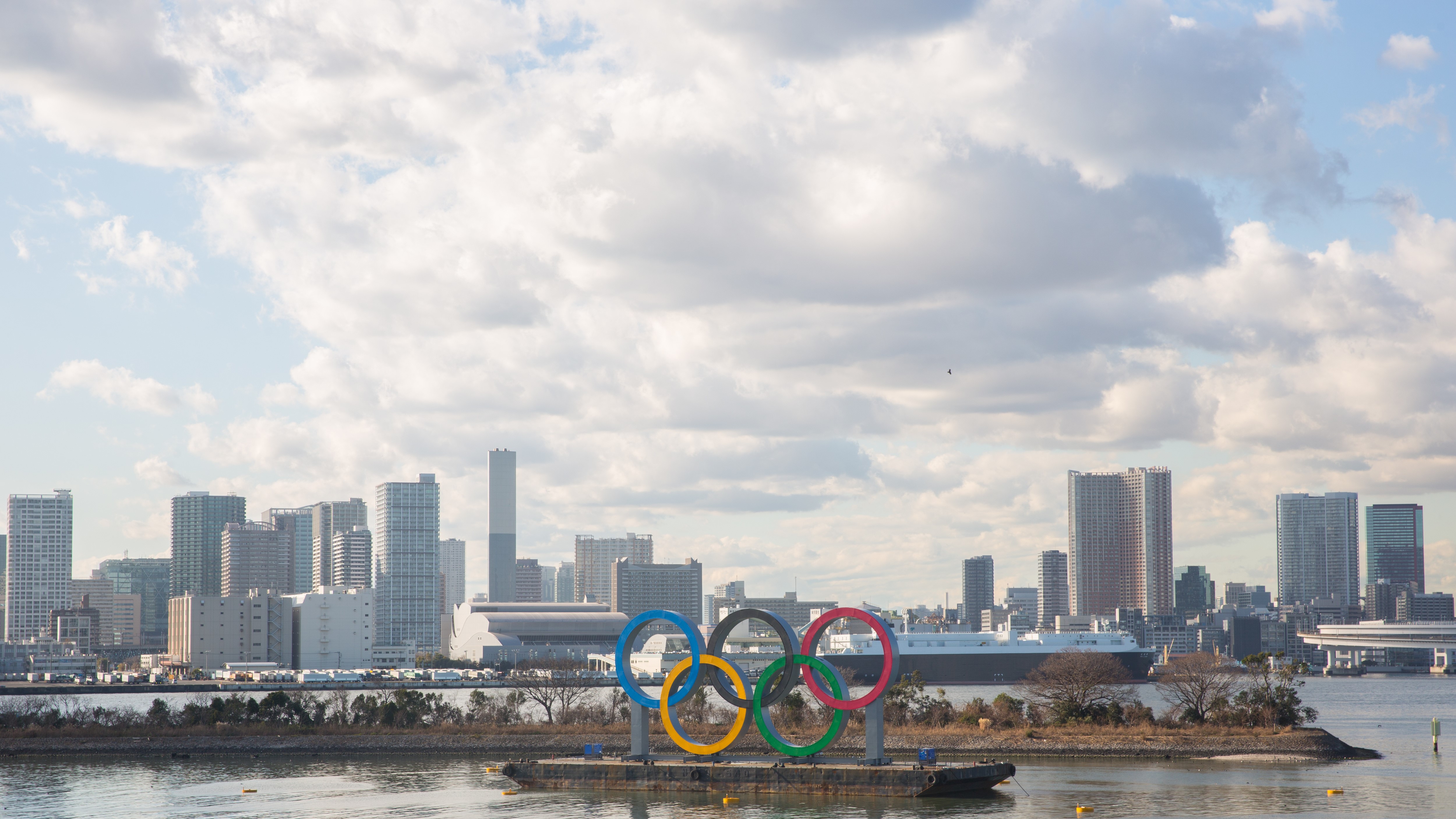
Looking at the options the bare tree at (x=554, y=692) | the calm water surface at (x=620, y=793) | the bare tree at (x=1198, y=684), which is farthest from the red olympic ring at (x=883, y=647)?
the bare tree at (x=554, y=692)

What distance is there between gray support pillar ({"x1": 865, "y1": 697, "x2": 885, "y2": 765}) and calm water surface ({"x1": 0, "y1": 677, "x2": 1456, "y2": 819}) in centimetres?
335

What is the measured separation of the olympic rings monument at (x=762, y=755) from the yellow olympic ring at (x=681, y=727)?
68mm

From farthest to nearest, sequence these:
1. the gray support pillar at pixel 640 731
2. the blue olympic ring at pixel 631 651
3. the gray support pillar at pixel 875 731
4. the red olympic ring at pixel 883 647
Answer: the gray support pillar at pixel 640 731
the blue olympic ring at pixel 631 651
the gray support pillar at pixel 875 731
the red olympic ring at pixel 883 647

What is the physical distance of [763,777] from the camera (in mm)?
65125

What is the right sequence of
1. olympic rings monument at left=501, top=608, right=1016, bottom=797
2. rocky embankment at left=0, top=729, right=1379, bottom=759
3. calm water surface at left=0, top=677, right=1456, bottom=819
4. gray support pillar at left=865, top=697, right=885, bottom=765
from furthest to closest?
rocky embankment at left=0, top=729, right=1379, bottom=759
gray support pillar at left=865, top=697, right=885, bottom=765
olympic rings monument at left=501, top=608, right=1016, bottom=797
calm water surface at left=0, top=677, right=1456, bottom=819

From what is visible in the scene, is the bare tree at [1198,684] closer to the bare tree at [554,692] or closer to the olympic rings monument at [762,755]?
the olympic rings monument at [762,755]

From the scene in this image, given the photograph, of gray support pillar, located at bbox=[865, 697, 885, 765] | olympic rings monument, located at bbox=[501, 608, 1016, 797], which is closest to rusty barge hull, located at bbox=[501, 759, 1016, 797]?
olympic rings monument, located at bbox=[501, 608, 1016, 797]

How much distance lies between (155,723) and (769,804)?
58.1m

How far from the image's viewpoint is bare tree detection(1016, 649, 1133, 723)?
3622 inches

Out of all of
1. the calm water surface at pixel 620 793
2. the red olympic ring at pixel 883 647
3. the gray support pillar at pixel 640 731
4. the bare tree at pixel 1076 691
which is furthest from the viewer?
the bare tree at pixel 1076 691

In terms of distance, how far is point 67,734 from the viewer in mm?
99562

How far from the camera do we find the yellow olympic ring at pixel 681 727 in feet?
221

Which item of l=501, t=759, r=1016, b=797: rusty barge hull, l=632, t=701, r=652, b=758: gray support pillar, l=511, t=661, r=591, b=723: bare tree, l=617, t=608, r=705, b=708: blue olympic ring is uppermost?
l=617, t=608, r=705, b=708: blue olympic ring

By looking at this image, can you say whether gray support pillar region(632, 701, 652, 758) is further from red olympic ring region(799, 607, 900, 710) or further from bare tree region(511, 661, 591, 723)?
bare tree region(511, 661, 591, 723)
